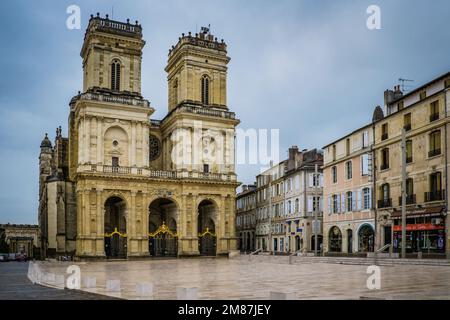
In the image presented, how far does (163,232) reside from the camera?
5331 centimetres

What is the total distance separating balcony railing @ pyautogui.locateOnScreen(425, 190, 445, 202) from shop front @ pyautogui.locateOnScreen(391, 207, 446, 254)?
0.65 meters

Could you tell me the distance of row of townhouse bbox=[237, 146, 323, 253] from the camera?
56688 mm

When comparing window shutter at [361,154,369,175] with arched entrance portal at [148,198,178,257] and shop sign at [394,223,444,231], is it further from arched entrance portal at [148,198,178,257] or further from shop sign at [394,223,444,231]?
arched entrance portal at [148,198,178,257]

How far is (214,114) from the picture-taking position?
5619 cm

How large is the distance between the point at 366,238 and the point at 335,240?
5.02 m

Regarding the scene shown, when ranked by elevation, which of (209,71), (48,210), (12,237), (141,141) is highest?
(209,71)

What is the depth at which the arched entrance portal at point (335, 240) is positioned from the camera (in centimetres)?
4644

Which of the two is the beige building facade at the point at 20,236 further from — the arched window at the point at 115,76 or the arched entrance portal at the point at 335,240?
the arched entrance portal at the point at 335,240

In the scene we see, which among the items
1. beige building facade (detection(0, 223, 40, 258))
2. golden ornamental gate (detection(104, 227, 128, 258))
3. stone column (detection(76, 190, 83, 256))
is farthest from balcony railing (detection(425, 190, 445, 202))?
beige building facade (detection(0, 223, 40, 258))

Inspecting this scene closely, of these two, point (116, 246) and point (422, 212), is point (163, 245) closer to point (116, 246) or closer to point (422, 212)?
point (116, 246)

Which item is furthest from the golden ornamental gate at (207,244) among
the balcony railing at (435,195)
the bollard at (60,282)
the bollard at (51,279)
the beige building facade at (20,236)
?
the beige building facade at (20,236)
